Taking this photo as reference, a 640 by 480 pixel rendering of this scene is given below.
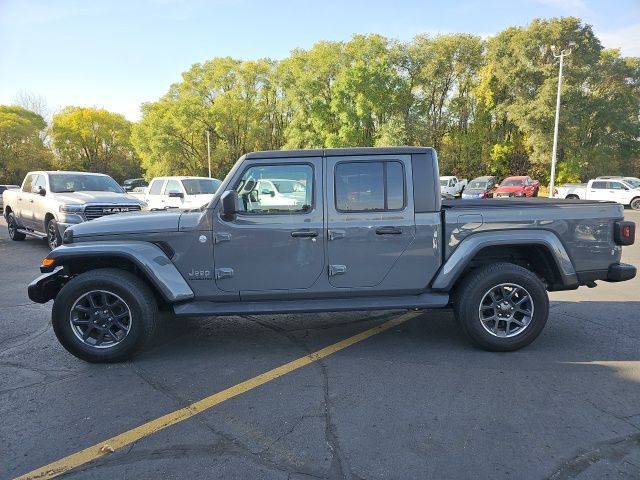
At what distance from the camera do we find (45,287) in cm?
450

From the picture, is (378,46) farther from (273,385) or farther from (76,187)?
(273,385)

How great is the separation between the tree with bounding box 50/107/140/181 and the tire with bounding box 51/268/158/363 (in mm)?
62150

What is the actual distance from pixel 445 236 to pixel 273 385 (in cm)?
213

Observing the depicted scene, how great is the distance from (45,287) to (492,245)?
4.41 m

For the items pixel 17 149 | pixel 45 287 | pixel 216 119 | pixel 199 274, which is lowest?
pixel 45 287

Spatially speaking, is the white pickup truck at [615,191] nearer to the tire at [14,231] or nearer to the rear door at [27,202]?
the rear door at [27,202]

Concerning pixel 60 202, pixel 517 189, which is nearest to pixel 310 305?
pixel 60 202

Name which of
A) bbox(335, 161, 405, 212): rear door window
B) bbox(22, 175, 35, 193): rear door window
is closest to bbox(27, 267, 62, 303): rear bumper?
bbox(335, 161, 405, 212): rear door window

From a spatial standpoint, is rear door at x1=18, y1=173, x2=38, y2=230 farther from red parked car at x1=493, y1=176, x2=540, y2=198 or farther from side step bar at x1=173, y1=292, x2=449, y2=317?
red parked car at x1=493, y1=176, x2=540, y2=198

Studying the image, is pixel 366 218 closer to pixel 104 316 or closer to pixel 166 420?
pixel 166 420

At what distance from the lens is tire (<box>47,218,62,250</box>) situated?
10180 millimetres

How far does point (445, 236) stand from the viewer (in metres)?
4.41

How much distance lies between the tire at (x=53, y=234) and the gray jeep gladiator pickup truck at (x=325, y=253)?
6516 millimetres

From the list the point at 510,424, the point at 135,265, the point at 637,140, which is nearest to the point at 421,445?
the point at 510,424
